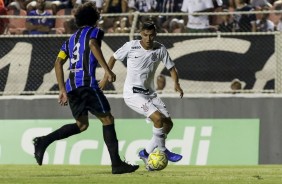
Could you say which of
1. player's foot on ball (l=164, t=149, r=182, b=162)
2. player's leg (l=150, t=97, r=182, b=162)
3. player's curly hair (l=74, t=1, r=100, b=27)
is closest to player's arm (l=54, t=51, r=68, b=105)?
player's curly hair (l=74, t=1, r=100, b=27)

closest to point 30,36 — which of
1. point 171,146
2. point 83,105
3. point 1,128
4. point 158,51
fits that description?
point 1,128

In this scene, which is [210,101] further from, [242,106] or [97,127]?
[97,127]

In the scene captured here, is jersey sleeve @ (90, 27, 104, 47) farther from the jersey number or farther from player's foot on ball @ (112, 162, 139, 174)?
player's foot on ball @ (112, 162, 139, 174)

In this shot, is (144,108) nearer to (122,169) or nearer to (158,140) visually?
(158,140)

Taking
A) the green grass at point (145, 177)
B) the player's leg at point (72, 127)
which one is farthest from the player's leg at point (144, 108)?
the player's leg at point (72, 127)

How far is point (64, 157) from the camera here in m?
18.5

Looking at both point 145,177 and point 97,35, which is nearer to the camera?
point 145,177

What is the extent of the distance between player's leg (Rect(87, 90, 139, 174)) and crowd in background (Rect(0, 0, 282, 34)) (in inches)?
229

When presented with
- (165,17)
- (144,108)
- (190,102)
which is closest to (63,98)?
(144,108)

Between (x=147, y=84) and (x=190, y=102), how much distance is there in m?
4.10

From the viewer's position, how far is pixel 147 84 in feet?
47.3

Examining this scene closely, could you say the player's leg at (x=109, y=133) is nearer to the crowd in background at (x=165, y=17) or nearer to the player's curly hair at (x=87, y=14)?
the player's curly hair at (x=87, y=14)

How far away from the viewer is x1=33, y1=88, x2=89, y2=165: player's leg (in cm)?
1263

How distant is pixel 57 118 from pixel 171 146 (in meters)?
2.39
